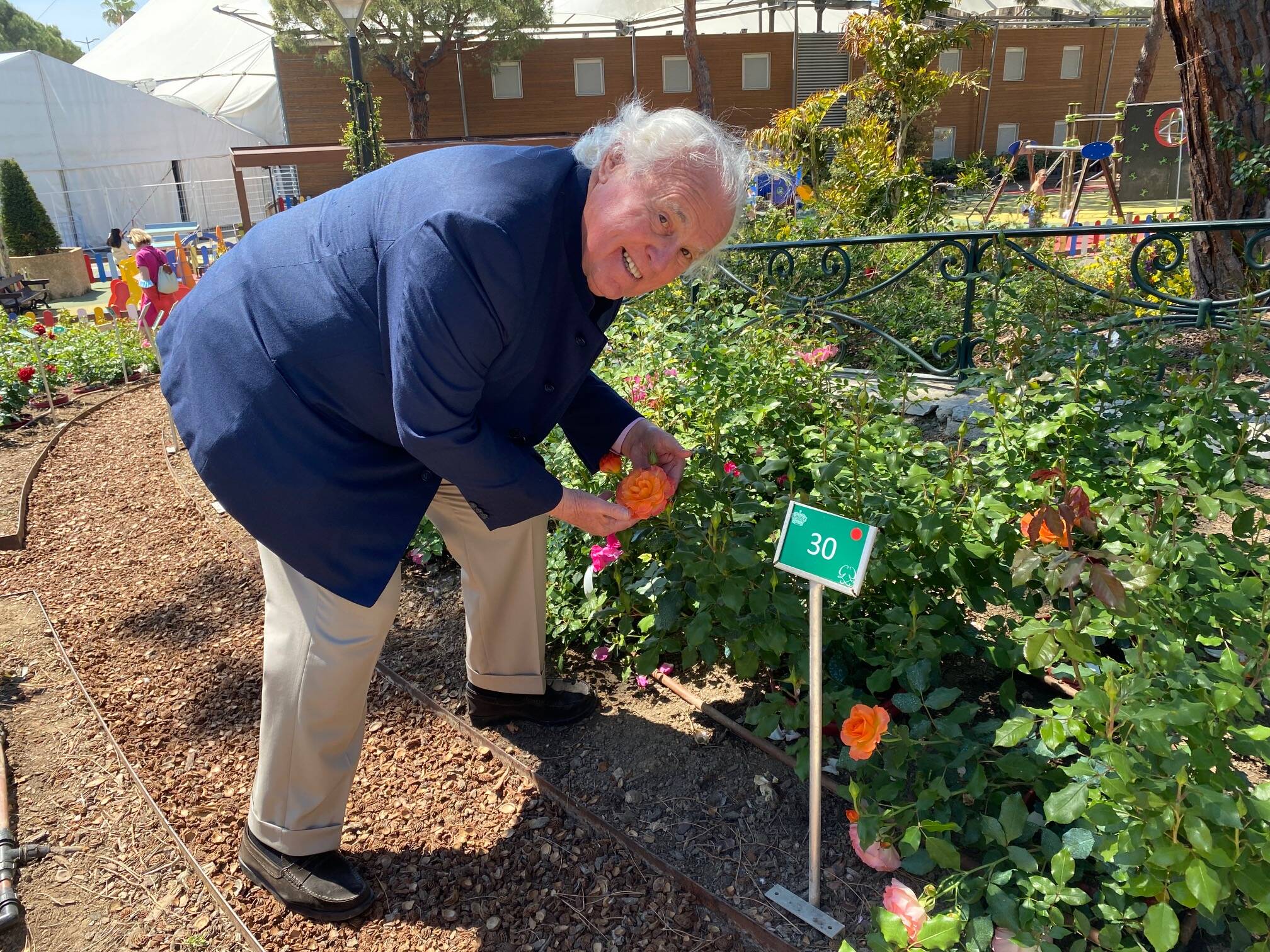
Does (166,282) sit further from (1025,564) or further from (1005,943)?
(1005,943)

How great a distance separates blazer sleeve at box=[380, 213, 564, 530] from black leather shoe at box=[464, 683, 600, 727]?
36.6 inches

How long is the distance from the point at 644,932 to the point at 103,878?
47.1 inches

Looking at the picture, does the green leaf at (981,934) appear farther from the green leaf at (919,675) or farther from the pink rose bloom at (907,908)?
the green leaf at (919,675)

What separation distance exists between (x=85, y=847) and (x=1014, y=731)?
200 cm

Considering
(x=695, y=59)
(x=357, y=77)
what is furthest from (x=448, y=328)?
(x=695, y=59)

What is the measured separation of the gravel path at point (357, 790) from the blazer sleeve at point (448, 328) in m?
0.91

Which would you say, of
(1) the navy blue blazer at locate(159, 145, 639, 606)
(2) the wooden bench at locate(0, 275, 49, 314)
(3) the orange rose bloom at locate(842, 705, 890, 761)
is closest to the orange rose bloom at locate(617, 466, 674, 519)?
(1) the navy blue blazer at locate(159, 145, 639, 606)

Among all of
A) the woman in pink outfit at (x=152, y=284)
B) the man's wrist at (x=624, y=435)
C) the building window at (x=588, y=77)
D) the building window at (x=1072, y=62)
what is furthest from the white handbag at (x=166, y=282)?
the building window at (x=1072, y=62)

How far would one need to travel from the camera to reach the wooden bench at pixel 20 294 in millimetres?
11867

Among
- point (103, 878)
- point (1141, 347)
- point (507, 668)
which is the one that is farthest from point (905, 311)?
point (103, 878)

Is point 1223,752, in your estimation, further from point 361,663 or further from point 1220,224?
point 1220,224

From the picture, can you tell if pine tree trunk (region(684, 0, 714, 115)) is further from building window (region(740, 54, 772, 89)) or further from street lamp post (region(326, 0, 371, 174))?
street lamp post (region(326, 0, 371, 174))

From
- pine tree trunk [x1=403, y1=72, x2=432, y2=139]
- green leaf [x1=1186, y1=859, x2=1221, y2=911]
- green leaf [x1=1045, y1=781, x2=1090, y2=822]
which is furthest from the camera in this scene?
pine tree trunk [x1=403, y1=72, x2=432, y2=139]

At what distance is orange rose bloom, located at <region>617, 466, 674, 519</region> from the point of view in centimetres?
170
